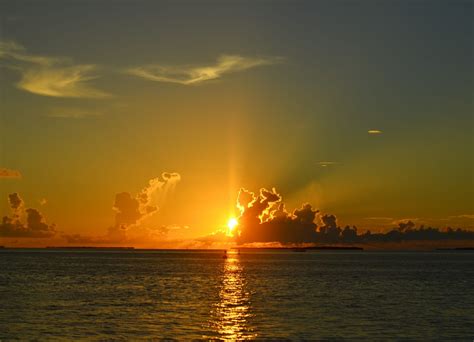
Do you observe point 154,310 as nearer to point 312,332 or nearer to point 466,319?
point 312,332

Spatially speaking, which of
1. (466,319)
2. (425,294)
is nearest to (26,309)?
(466,319)

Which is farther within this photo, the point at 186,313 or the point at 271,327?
the point at 186,313

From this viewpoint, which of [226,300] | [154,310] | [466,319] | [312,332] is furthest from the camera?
[226,300]

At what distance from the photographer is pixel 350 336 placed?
195ft

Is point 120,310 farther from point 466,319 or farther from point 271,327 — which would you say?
point 466,319

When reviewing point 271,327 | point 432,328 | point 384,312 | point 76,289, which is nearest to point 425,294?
point 384,312

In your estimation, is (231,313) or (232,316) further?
(231,313)

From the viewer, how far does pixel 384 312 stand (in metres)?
78.6

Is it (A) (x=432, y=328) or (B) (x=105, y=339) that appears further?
(A) (x=432, y=328)

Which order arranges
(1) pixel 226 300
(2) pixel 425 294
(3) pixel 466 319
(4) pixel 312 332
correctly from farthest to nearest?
(2) pixel 425 294, (1) pixel 226 300, (3) pixel 466 319, (4) pixel 312 332

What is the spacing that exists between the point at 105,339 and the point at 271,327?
1749cm

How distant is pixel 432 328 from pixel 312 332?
13.6m

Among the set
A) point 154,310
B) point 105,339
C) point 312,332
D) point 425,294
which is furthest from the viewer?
point 425,294

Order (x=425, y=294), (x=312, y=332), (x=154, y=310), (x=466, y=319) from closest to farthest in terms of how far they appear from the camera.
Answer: (x=312, y=332)
(x=466, y=319)
(x=154, y=310)
(x=425, y=294)
